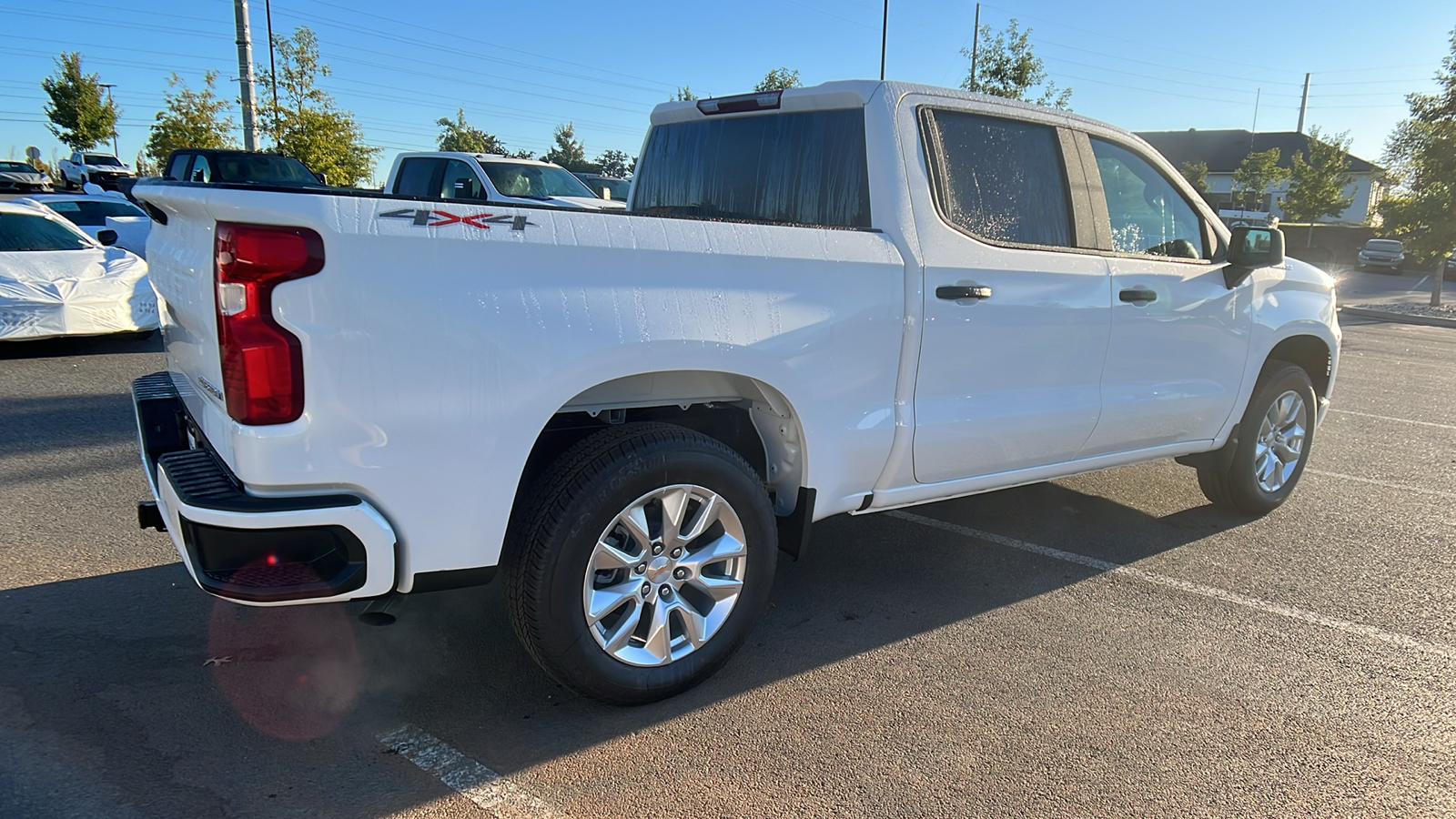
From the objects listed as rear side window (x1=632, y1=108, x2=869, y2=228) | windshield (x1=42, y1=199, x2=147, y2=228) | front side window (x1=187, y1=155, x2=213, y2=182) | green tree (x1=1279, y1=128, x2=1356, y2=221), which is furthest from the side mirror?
green tree (x1=1279, y1=128, x2=1356, y2=221)

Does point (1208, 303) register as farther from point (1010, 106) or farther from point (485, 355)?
point (485, 355)

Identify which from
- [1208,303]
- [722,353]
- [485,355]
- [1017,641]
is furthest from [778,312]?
[1208,303]

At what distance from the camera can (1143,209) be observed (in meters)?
4.39

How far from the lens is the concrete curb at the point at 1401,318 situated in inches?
764

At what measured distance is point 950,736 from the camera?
2.93 m

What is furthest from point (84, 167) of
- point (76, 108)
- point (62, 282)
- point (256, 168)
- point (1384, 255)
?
point (1384, 255)

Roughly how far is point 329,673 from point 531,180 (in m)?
11.1

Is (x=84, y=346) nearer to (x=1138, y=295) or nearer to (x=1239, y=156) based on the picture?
(x=1138, y=295)

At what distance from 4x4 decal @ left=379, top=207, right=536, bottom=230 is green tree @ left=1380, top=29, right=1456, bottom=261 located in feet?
78.1

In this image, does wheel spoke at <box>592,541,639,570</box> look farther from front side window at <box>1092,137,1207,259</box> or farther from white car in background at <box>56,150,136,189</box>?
white car in background at <box>56,150,136,189</box>

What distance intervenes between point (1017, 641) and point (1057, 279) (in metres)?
1.45

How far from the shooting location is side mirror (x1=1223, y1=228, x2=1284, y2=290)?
4477 millimetres

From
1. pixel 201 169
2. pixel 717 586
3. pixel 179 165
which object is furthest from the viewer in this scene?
pixel 179 165

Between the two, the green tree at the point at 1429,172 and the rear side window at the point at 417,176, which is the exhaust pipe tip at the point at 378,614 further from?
the green tree at the point at 1429,172
